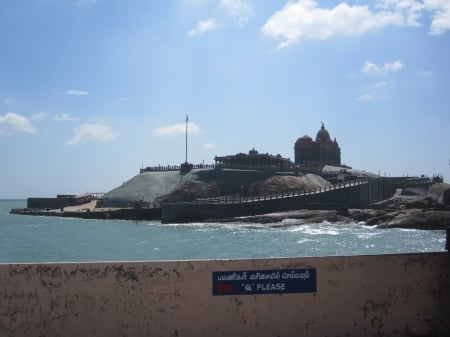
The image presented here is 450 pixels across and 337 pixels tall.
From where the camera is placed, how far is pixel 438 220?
156 ft

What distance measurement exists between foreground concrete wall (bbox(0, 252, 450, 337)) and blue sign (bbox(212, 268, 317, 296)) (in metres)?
0.06

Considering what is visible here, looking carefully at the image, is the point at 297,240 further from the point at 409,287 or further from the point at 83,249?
the point at 409,287

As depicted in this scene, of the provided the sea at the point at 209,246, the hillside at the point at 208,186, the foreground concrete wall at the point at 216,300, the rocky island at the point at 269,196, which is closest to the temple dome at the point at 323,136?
the rocky island at the point at 269,196

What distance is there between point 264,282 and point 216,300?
63 cm

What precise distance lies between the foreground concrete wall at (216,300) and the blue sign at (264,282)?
0.18 feet

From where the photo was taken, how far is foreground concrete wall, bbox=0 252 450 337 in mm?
6066

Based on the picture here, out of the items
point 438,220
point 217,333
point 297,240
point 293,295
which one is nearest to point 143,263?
point 217,333

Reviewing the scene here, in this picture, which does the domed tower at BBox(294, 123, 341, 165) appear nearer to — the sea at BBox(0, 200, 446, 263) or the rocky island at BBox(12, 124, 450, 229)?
the rocky island at BBox(12, 124, 450, 229)

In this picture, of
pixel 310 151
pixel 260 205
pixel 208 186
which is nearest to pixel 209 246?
pixel 260 205

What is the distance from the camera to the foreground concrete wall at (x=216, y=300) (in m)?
6.07

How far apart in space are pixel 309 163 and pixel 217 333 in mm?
102416

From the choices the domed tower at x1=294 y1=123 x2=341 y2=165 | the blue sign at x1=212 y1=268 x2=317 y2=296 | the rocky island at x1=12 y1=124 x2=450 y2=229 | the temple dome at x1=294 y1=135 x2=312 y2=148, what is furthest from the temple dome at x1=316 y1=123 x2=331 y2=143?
the blue sign at x1=212 y1=268 x2=317 y2=296

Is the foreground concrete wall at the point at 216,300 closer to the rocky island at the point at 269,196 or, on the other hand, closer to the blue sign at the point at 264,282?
the blue sign at the point at 264,282

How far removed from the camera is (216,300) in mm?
6324
